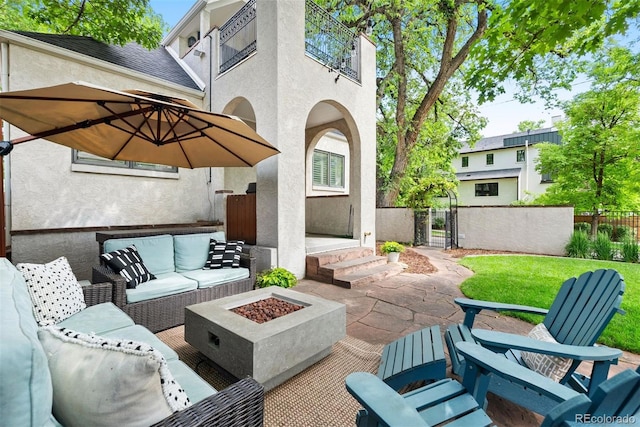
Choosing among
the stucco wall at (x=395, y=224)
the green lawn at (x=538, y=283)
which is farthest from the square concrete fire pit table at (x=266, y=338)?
the stucco wall at (x=395, y=224)

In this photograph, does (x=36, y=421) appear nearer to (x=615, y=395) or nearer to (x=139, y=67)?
(x=615, y=395)

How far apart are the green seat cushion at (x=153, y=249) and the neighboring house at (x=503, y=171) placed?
23748 millimetres

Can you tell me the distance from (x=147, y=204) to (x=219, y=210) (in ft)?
5.75

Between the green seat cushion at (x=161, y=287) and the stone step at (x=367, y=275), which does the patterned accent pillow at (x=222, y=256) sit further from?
the stone step at (x=367, y=275)

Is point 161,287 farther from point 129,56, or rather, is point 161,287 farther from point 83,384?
point 129,56

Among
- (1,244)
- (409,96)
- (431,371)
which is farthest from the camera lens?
(409,96)

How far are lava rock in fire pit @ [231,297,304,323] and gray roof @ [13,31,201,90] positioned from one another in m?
6.87

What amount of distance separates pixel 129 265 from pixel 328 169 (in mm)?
9487

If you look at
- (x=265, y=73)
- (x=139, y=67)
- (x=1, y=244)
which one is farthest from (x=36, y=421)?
(x=139, y=67)

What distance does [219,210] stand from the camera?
798 centimetres

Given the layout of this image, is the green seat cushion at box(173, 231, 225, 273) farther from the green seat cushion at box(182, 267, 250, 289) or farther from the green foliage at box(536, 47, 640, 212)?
the green foliage at box(536, 47, 640, 212)

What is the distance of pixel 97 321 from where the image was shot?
8.69 feet

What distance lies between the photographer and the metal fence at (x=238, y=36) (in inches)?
262

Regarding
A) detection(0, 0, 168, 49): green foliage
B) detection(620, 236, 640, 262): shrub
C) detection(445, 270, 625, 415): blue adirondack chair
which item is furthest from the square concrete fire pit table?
detection(620, 236, 640, 262): shrub
